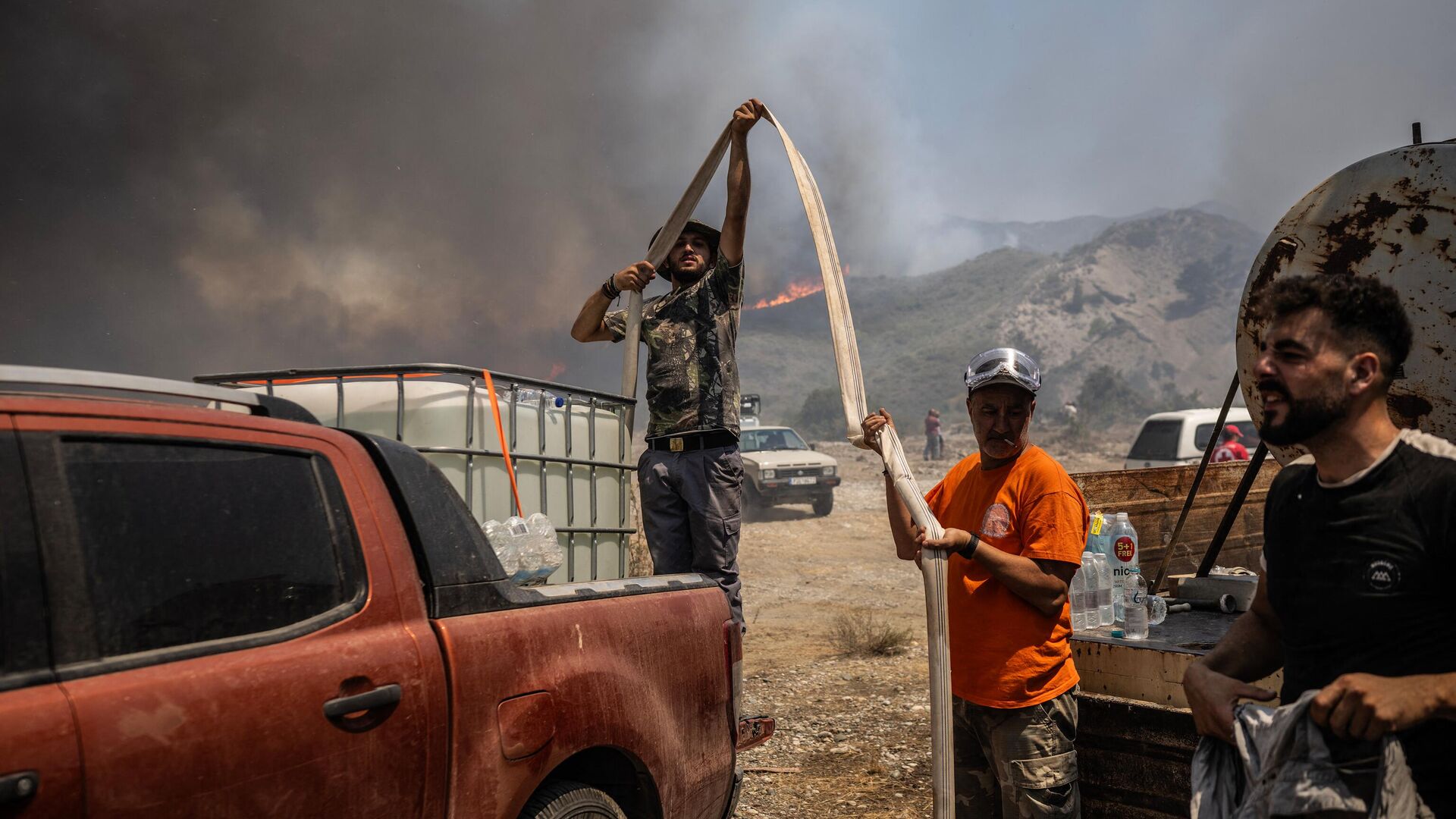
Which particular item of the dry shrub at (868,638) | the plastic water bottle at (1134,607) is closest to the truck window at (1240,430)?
the dry shrub at (868,638)

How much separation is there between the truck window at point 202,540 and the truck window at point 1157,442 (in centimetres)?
1360

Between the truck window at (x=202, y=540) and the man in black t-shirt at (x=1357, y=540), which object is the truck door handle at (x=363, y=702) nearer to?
the truck window at (x=202, y=540)

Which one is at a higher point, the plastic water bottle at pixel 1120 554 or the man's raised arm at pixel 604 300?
the man's raised arm at pixel 604 300

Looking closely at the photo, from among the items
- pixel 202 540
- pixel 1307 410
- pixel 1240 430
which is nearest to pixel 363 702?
pixel 202 540

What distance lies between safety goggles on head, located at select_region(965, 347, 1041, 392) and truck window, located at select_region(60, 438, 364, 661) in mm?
1805

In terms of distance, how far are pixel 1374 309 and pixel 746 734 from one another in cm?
266

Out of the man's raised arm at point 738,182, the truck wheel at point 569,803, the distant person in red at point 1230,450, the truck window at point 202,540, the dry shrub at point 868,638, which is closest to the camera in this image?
the truck window at point 202,540

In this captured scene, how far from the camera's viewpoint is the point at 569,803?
8.00 ft

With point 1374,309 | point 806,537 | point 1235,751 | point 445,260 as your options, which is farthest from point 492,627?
point 445,260

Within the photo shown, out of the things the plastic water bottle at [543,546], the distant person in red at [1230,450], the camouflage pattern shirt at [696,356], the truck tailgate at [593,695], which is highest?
the camouflage pattern shirt at [696,356]

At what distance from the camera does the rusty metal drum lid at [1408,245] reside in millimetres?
3070

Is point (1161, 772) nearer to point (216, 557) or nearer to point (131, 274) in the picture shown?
point (216, 557)

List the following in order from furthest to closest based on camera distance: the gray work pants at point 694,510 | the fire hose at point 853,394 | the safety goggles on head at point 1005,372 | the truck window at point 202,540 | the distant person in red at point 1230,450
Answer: the distant person in red at point 1230,450
the gray work pants at point 694,510
the safety goggles on head at point 1005,372
the fire hose at point 853,394
the truck window at point 202,540

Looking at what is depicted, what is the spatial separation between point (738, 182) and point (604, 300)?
939 mm
